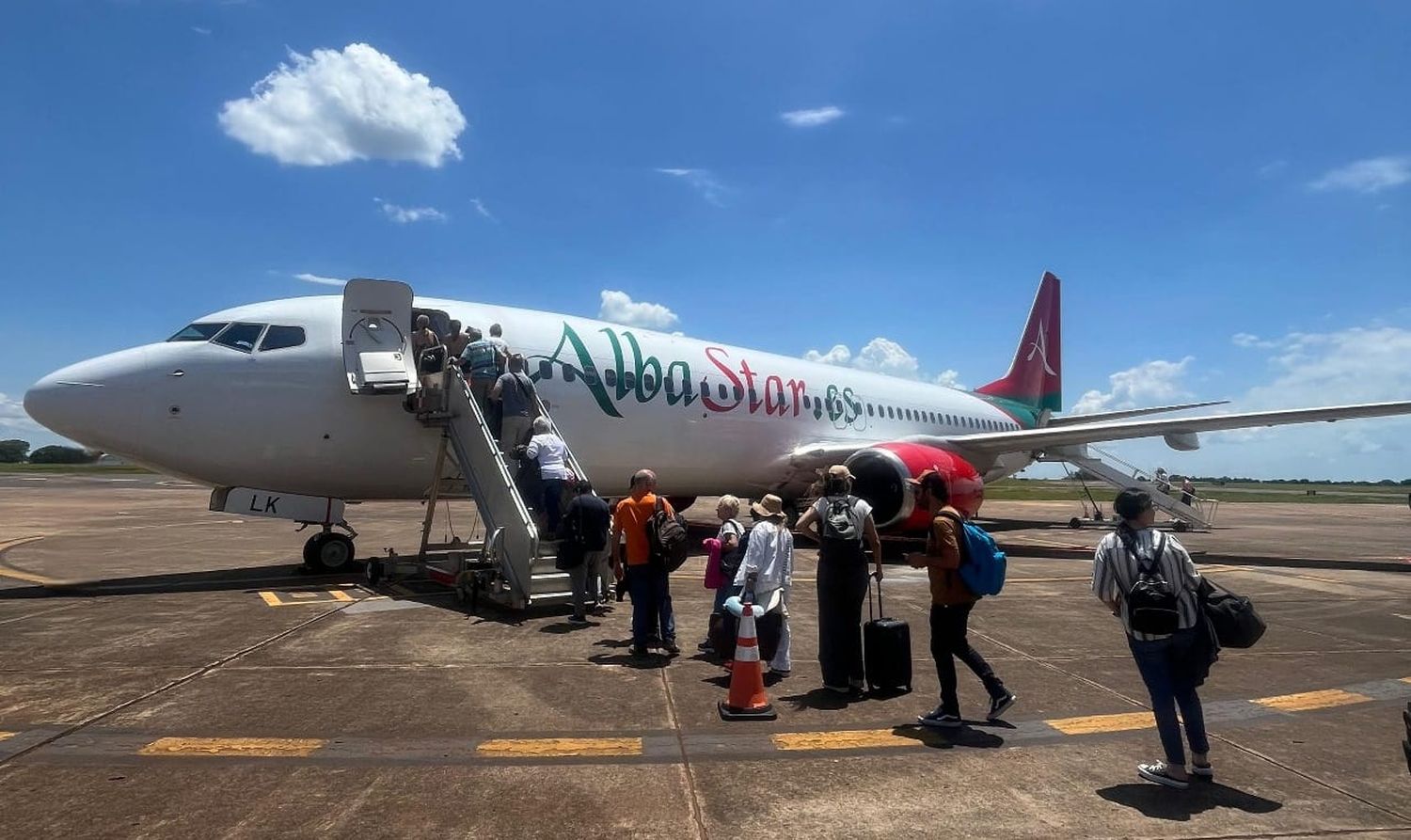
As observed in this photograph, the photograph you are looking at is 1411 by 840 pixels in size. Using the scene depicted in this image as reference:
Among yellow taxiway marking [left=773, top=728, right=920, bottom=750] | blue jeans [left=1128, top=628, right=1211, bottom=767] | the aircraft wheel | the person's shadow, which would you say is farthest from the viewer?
the aircraft wheel

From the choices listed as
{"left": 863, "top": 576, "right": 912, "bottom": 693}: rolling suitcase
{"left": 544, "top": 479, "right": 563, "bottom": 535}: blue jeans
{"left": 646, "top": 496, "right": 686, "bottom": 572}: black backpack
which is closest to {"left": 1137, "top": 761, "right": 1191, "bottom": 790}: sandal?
{"left": 863, "top": 576, "right": 912, "bottom": 693}: rolling suitcase

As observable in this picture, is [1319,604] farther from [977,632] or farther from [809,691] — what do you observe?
[809,691]

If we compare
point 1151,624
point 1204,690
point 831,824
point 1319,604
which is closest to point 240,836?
A: point 831,824

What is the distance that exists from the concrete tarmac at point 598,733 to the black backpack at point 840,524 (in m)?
1.12

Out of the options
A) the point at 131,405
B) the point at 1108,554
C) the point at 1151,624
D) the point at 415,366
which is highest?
the point at 415,366

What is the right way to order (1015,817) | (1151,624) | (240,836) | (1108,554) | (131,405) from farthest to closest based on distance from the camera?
1. (131,405)
2. (1108,554)
3. (1151,624)
4. (1015,817)
5. (240,836)

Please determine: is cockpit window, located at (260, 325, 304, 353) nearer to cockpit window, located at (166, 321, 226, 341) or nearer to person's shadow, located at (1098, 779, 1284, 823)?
cockpit window, located at (166, 321, 226, 341)

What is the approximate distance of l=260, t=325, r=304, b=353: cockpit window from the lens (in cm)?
985

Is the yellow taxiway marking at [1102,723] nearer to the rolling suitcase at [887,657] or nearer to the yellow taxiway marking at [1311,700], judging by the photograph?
the rolling suitcase at [887,657]

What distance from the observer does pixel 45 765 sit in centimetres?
408

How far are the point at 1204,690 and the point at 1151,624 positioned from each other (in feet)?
8.48

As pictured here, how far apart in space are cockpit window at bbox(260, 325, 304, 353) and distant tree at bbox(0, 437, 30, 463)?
513 ft

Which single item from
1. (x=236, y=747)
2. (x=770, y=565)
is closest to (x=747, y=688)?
(x=770, y=565)

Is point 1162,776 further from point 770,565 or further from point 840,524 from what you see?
point 770,565
